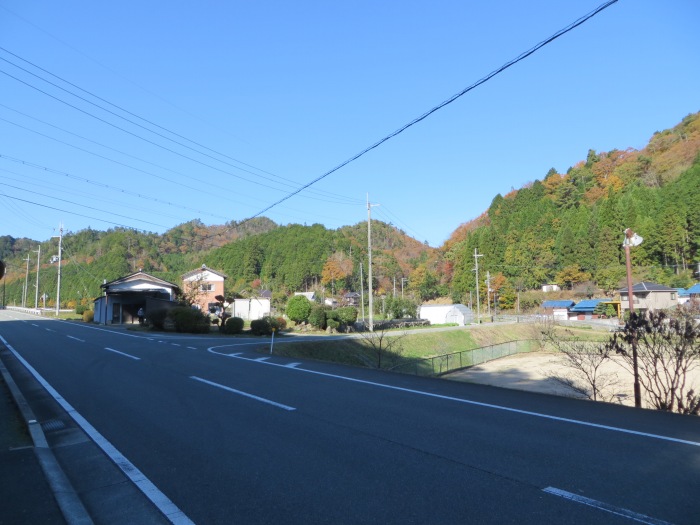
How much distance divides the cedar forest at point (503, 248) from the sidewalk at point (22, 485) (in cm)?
5697

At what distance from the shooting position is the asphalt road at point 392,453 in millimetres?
3795

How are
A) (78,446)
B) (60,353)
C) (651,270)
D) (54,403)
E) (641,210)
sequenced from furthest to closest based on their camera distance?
(641,210) → (651,270) → (60,353) → (54,403) → (78,446)

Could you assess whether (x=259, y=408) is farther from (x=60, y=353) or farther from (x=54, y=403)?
(x=60, y=353)

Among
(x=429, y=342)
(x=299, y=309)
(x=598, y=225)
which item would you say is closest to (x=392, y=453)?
(x=429, y=342)

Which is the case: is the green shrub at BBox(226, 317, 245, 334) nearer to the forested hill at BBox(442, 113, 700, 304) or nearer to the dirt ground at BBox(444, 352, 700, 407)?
the dirt ground at BBox(444, 352, 700, 407)

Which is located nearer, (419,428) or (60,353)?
(419,428)

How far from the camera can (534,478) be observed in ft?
14.5

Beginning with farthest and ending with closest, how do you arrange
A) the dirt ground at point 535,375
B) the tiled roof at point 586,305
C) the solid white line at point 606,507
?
the tiled roof at point 586,305 → the dirt ground at point 535,375 → the solid white line at point 606,507

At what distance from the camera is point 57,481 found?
4.46 meters

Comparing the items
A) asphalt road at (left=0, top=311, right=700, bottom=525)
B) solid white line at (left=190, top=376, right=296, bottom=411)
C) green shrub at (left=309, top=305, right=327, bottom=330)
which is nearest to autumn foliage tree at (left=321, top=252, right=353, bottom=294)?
green shrub at (left=309, top=305, right=327, bottom=330)

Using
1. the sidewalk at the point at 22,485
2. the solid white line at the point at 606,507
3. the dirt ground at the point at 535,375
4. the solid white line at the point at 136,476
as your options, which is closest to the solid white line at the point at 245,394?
the solid white line at the point at 136,476

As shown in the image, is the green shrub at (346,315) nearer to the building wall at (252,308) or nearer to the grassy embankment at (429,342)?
the grassy embankment at (429,342)

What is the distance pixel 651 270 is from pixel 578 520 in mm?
75847

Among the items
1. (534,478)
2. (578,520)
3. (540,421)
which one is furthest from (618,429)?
(578,520)
